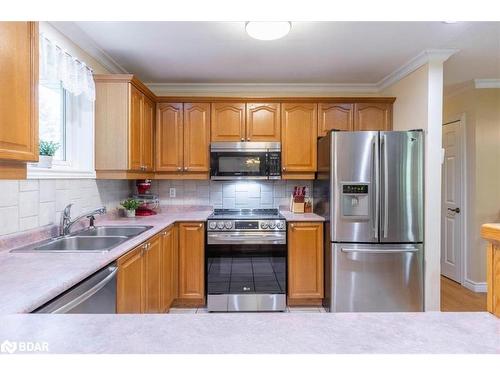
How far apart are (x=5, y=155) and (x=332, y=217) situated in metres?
2.30

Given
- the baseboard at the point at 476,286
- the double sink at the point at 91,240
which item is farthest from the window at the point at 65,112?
the baseboard at the point at 476,286

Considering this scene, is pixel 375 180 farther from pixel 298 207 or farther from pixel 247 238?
pixel 247 238

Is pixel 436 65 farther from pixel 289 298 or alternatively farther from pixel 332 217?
pixel 289 298

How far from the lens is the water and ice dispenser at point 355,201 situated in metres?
2.61

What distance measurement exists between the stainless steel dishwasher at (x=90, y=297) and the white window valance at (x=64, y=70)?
4.69ft

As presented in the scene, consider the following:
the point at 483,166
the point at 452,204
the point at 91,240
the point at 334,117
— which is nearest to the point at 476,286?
the point at 452,204

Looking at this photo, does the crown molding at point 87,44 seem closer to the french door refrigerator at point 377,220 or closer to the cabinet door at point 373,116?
the french door refrigerator at point 377,220

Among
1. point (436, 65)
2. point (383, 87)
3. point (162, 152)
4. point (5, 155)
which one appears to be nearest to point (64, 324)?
point (5, 155)

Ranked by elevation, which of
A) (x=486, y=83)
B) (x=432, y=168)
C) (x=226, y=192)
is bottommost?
(x=226, y=192)

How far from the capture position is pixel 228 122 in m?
3.25

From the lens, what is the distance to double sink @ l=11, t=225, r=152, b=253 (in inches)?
71.4

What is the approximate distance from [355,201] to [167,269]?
1.78 meters
